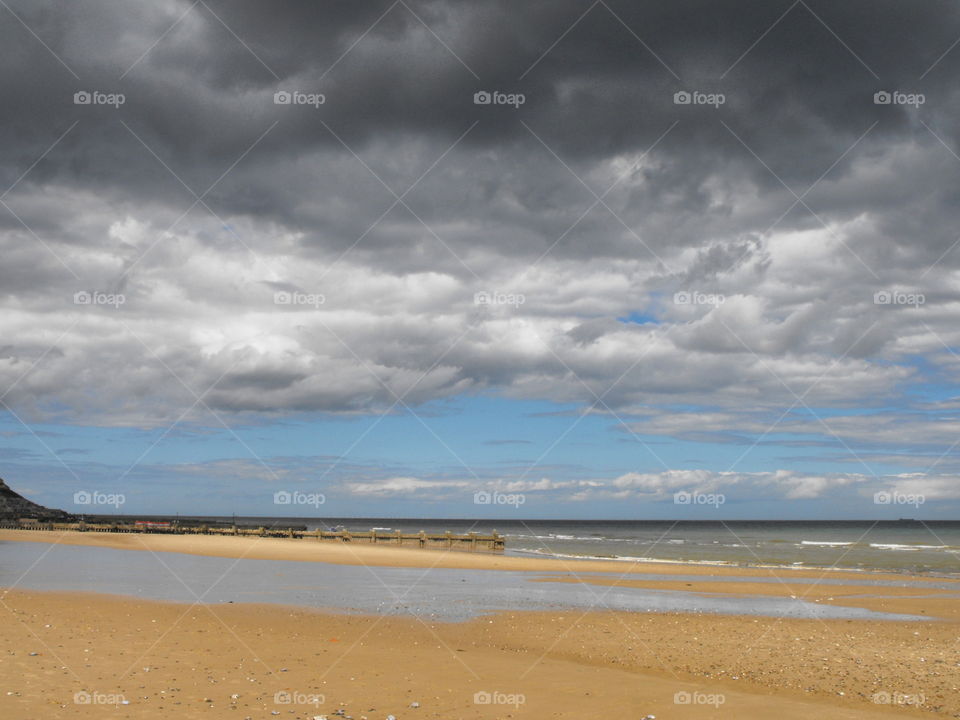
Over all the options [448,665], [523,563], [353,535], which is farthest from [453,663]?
[353,535]

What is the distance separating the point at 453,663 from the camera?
1412cm

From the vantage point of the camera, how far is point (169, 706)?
34.2 ft

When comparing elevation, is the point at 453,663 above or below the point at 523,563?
below

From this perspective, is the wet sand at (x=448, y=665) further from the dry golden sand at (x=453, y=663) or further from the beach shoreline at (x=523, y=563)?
the beach shoreline at (x=523, y=563)

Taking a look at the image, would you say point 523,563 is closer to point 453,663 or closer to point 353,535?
point 353,535

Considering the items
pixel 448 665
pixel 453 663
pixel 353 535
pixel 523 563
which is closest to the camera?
pixel 448 665

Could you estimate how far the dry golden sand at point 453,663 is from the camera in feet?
36.4

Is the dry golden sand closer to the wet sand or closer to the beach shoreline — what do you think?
the wet sand

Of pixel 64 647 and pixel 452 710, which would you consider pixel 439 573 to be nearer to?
pixel 64 647

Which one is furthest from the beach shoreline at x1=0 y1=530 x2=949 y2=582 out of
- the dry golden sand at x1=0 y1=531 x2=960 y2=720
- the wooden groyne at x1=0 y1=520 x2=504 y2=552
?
the dry golden sand at x1=0 y1=531 x2=960 y2=720

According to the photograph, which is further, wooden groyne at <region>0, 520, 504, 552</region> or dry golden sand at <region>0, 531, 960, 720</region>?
wooden groyne at <region>0, 520, 504, 552</region>

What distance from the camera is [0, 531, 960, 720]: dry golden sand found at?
11.1 meters

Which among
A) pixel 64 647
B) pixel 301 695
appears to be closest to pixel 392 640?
pixel 301 695

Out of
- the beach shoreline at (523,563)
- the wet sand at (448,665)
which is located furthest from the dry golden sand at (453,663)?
the beach shoreline at (523,563)
